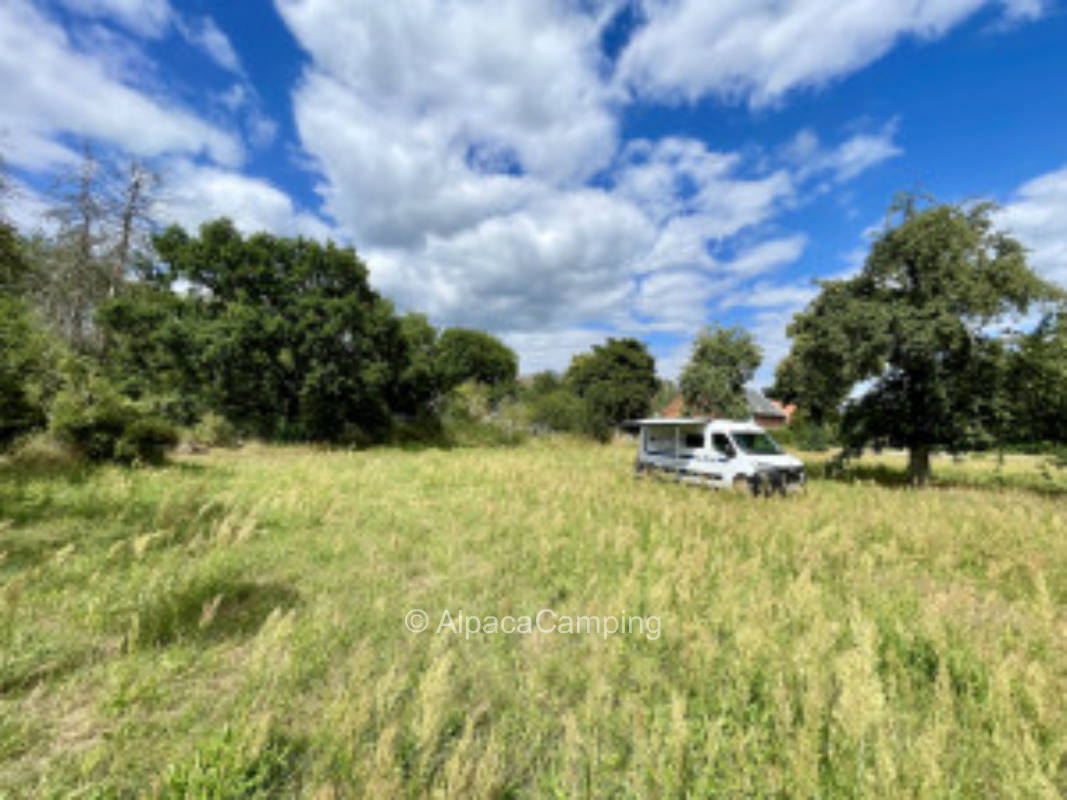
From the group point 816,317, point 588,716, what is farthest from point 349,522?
point 816,317

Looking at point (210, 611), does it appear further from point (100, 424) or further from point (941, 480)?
point (941, 480)

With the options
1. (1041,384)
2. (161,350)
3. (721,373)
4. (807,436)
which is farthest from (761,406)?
(161,350)

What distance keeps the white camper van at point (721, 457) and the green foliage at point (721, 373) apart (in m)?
12.1

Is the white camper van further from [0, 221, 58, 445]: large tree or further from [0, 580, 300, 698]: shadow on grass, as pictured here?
[0, 221, 58, 445]: large tree

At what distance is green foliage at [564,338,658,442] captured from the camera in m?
29.0

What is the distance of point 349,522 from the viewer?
6449 mm

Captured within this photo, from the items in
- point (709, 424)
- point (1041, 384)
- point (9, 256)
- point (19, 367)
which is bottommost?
point (709, 424)

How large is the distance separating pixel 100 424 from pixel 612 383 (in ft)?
101

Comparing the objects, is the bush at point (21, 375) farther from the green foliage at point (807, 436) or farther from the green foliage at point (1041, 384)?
the green foliage at point (807, 436)

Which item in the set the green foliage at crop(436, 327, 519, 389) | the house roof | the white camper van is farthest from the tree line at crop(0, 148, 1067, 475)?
the green foliage at crop(436, 327, 519, 389)

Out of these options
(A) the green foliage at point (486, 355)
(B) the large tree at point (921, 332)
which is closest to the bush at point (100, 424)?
(B) the large tree at point (921, 332)

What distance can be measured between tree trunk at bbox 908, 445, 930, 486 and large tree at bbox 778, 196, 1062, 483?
1.1 inches

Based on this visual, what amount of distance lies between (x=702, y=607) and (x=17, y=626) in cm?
562

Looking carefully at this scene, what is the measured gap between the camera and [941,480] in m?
12.9
